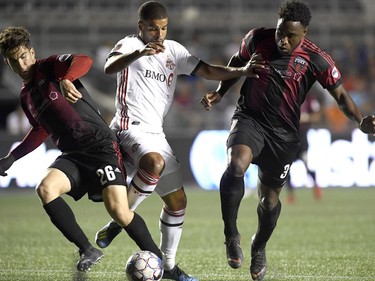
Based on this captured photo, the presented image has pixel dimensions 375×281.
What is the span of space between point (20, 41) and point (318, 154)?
40.7 feet

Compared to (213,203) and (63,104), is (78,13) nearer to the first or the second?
(213,203)

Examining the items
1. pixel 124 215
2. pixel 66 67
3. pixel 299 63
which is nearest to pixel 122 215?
pixel 124 215

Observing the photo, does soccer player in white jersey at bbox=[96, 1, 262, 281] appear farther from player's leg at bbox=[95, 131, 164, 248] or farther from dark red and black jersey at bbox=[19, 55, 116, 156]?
dark red and black jersey at bbox=[19, 55, 116, 156]

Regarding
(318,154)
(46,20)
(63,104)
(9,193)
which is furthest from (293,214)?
(46,20)

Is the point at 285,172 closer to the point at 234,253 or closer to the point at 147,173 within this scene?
the point at 234,253

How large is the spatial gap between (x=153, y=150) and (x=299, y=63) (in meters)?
1.47

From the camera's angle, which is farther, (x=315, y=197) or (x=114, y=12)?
(x=114, y=12)

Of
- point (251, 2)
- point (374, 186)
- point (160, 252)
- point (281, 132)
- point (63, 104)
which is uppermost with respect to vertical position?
point (63, 104)

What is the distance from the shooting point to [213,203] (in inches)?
648

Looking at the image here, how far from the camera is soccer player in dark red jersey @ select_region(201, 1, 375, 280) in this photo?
741 cm

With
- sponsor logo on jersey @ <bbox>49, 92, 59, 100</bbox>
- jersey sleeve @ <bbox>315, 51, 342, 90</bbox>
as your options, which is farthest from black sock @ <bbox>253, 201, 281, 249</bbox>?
sponsor logo on jersey @ <bbox>49, 92, 59, 100</bbox>

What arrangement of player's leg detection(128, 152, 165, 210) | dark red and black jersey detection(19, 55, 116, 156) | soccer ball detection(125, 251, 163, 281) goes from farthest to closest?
1. player's leg detection(128, 152, 165, 210)
2. dark red and black jersey detection(19, 55, 116, 156)
3. soccer ball detection(125, 251, 163, 281)

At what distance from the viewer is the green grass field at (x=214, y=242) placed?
25.8 ft

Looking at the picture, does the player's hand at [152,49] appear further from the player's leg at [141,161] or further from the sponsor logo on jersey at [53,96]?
the player's leg at [141,161]
